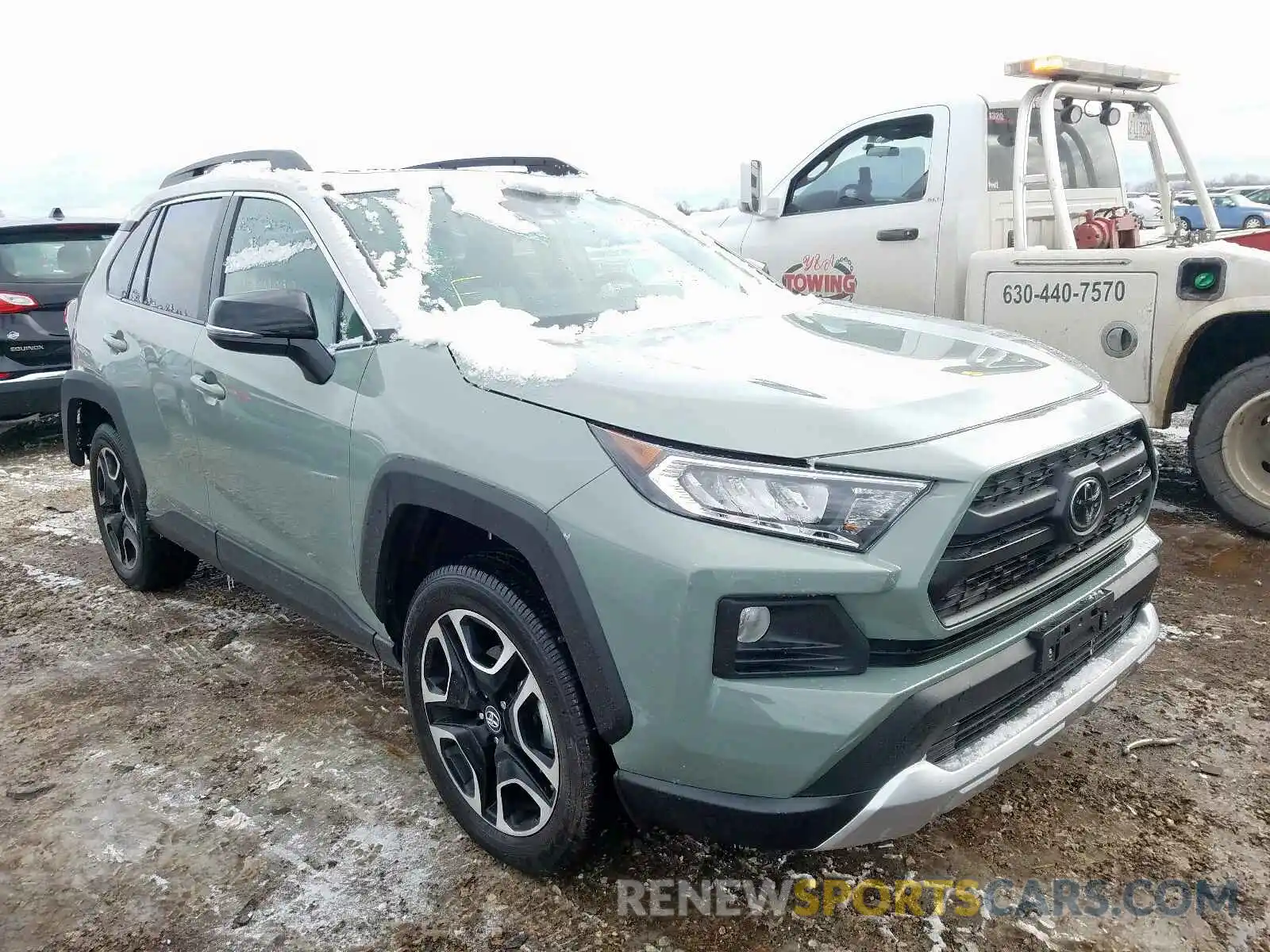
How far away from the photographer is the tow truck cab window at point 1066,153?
5.39 metres

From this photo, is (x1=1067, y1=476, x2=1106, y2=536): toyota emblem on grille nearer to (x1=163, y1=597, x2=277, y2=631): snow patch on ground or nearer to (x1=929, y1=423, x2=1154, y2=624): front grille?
(x1=929, y1=423, x2=1154, y2=624): front grille

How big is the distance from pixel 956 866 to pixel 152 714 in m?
2.65

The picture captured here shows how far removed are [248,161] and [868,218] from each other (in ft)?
11.4

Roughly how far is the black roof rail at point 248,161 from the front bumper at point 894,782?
2.36 metres

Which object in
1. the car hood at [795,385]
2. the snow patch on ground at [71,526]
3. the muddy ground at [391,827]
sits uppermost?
the car hood at [795,385]

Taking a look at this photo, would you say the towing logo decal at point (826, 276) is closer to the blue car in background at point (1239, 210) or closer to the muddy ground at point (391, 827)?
the muddy ground at point (391, 827)

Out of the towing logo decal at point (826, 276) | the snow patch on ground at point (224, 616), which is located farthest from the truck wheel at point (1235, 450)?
the snow patch on ground at point (224, 616)

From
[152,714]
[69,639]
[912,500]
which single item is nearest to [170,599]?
[69,639]

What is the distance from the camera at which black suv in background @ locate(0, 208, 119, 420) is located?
6973 millimetres

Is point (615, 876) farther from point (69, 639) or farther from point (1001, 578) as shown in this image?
point (69, 639)

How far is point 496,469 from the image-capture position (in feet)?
7.24

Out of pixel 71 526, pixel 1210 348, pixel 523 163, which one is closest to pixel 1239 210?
pixel 1210 348

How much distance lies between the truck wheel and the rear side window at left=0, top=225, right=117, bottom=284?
7.07 meters

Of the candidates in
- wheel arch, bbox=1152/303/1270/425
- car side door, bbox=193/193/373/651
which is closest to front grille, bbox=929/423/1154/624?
car side door, bbox=193/193/373/651
